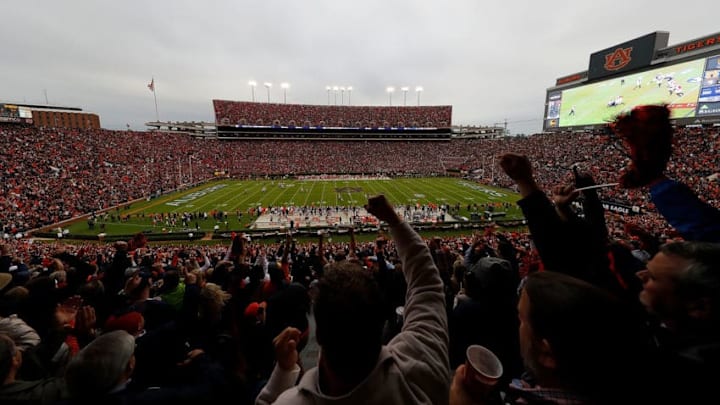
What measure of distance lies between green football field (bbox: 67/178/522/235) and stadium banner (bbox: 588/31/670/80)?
24.6 m

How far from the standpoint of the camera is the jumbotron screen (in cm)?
3372

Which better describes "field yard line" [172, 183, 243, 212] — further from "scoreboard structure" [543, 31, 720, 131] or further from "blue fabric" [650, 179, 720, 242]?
"scoreboard structure" [543, 31, 720, 131]

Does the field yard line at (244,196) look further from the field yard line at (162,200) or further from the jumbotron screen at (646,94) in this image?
the jumbotron screen at (646,94)

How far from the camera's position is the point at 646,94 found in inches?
1583

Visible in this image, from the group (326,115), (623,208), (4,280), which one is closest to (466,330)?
(4,280)

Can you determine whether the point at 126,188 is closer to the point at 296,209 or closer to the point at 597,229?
the point at 296,209

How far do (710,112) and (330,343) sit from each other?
5179 cm

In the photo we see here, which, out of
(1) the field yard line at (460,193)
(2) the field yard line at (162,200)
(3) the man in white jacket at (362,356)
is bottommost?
(2) the field yard line at (162,200)

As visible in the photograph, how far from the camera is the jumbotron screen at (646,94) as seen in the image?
111 feet

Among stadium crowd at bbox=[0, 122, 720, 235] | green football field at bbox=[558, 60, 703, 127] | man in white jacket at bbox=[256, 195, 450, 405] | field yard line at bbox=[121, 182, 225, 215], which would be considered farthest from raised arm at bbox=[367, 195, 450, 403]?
field yard line at bbox=[121, 182, 225, 215]

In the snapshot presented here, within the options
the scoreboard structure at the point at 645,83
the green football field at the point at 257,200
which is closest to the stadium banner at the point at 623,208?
the green football field at the point at 257,200

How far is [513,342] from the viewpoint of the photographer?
9.36ft

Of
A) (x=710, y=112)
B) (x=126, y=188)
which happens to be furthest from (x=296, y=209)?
(x=710, y=112)

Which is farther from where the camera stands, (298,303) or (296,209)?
(296,209)
